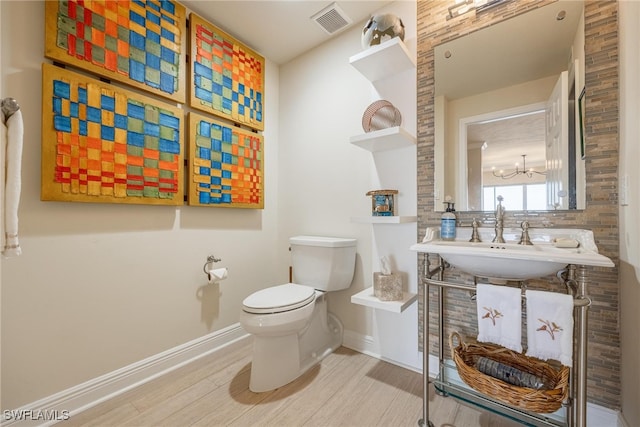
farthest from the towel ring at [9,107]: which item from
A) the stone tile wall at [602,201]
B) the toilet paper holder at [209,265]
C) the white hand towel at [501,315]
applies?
the stone tile wall at [602,201]

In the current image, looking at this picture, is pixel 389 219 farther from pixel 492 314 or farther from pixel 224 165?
pixel 224 165

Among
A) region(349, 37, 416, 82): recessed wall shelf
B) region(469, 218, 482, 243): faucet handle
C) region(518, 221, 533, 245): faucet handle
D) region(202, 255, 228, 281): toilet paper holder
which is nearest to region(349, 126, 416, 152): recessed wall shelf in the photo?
region(349, 37, 416, 82): recessed wall shelf

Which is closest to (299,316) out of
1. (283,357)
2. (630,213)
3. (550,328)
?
(283,357)

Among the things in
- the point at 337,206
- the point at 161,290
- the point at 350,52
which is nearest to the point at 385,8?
the point at 350,52

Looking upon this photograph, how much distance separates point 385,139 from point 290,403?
60.4 inches

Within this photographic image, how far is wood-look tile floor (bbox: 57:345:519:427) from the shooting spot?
4.28 ft

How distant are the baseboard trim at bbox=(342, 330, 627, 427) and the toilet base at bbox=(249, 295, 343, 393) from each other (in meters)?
0.23

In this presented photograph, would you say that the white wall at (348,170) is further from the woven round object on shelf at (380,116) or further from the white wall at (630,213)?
the white wall at (630,213)

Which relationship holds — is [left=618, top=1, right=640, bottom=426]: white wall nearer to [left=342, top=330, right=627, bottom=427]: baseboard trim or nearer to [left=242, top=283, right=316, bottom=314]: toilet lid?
[left=342, top=330, right=627, bottom=427]: baseboard trim

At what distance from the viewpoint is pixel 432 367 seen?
164 cm

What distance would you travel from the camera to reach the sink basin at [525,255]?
3.22ft

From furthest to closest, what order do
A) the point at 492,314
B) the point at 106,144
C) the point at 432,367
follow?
the point at 432,367
the point at 106,144
the point at 492,314

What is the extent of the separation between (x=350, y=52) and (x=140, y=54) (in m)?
1.35

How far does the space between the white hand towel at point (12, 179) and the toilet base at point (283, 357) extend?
1.10 meters
